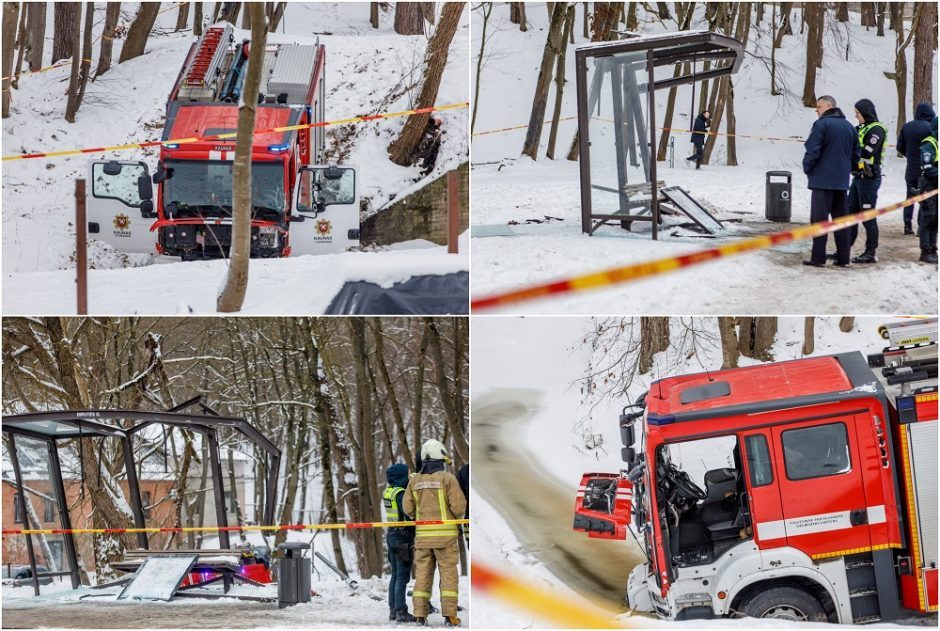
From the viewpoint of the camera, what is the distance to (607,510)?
7742 mm

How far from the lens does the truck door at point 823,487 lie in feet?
22.2

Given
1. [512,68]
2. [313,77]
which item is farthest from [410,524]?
[512,68]

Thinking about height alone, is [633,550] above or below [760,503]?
below

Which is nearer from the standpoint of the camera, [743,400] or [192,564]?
[743,400]

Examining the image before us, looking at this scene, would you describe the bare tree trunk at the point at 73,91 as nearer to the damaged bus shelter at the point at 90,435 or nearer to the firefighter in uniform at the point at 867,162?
the damaged bus shelter at the point at 90,435

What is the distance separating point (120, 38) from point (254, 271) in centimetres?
1357

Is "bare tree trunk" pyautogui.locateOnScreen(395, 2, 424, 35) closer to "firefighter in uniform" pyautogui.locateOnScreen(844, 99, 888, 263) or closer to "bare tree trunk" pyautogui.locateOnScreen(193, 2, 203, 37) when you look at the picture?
"bare tree trunk" pyautogui.locateOnScreen(193, 2, 203, 37)

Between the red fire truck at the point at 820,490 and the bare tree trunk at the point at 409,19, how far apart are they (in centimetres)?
1485

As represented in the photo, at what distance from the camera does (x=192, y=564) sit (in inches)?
353

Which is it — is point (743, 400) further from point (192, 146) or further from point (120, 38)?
point (120, 38)

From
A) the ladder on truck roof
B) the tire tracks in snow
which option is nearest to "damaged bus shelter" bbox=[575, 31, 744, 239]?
the tire tracks in snow

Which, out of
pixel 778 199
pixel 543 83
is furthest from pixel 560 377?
pixel 543 83

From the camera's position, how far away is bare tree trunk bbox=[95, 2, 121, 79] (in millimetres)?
19922

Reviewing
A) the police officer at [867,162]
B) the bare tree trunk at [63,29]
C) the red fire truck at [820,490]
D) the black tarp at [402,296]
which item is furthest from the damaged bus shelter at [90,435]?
the bare tree trunk at [63,29]
